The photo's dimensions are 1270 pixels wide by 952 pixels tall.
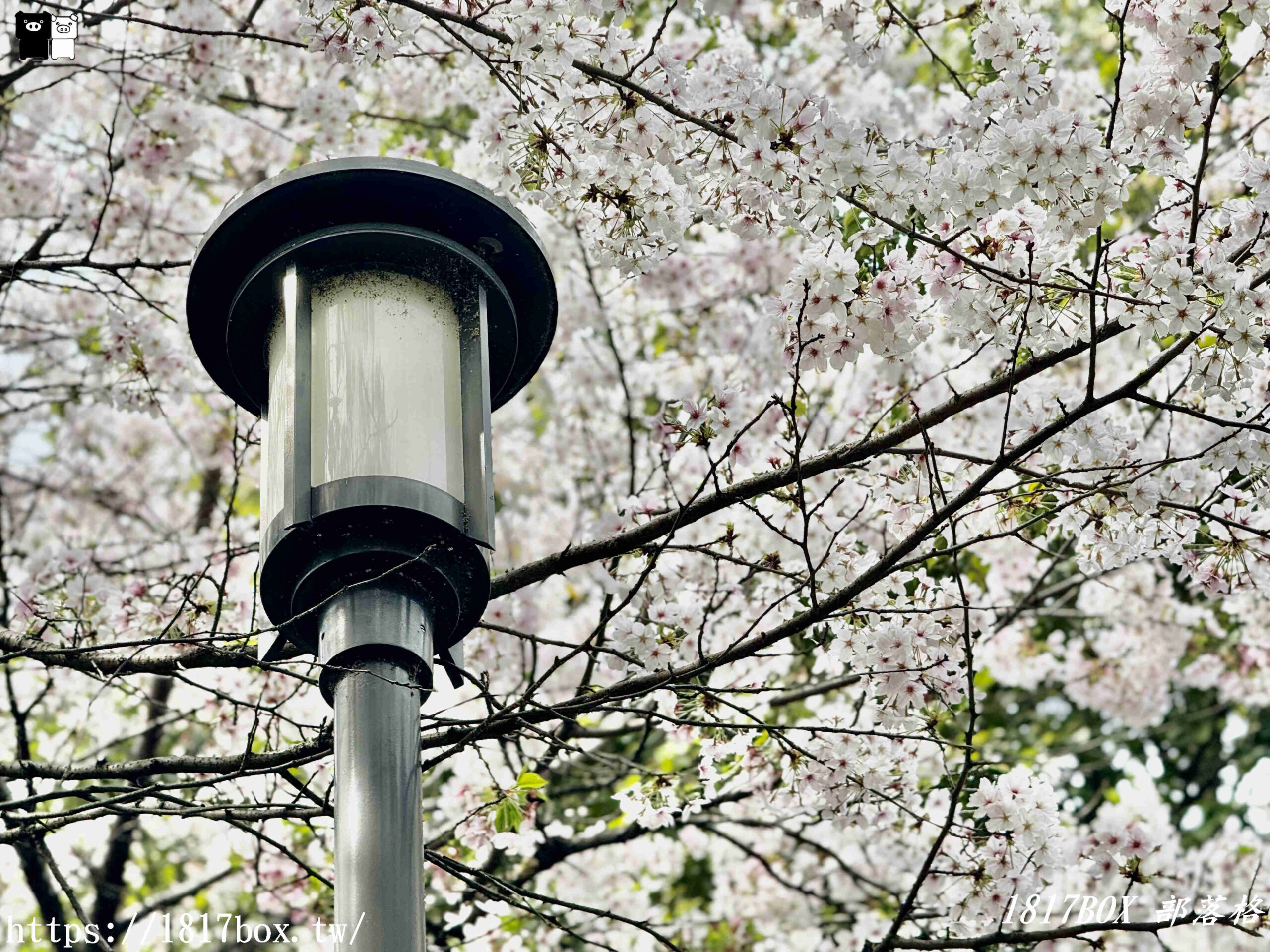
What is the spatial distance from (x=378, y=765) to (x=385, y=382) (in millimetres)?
560

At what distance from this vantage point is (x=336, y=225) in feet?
6.81

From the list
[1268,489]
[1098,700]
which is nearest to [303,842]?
[1268,489]

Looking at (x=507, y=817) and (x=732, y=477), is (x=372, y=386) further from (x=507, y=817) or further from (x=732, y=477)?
(x=732, y=477)

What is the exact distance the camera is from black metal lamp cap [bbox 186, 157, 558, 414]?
80.7 inches

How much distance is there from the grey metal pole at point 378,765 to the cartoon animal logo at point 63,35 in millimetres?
2277

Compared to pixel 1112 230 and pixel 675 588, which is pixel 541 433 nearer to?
pixel 1112 230

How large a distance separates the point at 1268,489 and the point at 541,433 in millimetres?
5634

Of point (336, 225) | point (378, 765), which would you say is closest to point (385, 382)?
point (336, 225)

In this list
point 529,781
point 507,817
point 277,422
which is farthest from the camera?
point 529,781

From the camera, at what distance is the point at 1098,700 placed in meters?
6.76

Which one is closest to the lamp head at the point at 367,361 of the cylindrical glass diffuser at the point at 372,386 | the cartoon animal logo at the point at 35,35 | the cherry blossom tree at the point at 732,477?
the cylindrical glass diffuser at the point at 372,386

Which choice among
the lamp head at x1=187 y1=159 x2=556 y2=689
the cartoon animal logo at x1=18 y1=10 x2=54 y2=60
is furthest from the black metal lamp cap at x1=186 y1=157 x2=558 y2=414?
the cartoon animal logo at x1=18 y1=10 x2=54 y2=60

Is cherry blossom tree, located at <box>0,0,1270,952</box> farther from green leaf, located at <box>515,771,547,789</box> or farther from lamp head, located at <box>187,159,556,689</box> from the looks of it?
lamp head, located at <box>187,159,556,689</box>

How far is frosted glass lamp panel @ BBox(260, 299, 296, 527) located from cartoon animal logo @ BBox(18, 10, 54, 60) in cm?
178
